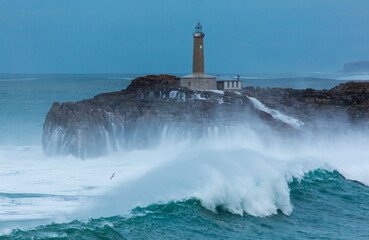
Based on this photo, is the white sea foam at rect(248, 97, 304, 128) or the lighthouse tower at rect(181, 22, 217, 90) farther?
the lighthouse tower at rect(181, 22, 217, 90)

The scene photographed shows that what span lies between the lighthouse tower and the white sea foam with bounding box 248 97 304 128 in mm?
6316

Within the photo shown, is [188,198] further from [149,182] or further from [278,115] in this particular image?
[278,115]

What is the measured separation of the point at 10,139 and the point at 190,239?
23.2 m

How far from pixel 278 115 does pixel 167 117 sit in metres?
7.01

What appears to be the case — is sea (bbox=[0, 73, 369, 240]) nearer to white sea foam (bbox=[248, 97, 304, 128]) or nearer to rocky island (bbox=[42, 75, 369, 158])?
rocky island (bbox=[42, 75, 369, 158])

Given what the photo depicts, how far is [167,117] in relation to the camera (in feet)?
85.6

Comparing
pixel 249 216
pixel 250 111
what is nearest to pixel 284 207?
pixel 249 216

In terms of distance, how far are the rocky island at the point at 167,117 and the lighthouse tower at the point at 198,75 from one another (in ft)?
14.7

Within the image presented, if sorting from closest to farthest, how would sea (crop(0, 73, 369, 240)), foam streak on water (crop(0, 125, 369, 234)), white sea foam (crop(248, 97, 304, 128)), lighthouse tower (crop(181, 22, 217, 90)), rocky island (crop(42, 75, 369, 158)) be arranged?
sea (crop(0, 73, 369, 240)) < foam streak on water (crop(0, 125, 369, 234)) < rocky island (crop(42, 75, 369, 158)) < white sea foam (crop(248, 97, 304, 128)) < lighthouse tower (crop(181, 22, 217, 90))

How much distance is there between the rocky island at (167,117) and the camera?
23953mm

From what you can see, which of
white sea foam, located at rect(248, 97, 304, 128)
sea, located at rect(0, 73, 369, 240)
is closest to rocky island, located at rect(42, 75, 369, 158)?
white sea foam, located at rect(248, 97, 304, 128)

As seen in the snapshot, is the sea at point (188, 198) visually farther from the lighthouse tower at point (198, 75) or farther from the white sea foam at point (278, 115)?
the lighthouse tower at point (198, 75)

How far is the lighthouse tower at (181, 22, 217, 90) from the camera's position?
37.0m

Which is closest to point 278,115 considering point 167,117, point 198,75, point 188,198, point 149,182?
point 167,117
